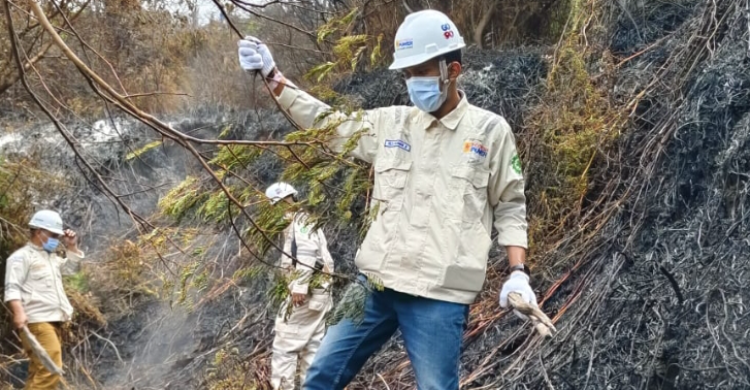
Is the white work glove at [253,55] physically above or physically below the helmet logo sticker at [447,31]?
above

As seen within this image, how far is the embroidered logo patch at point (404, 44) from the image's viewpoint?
345 centimetres

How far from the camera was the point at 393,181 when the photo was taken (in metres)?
3.47

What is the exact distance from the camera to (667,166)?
537cm

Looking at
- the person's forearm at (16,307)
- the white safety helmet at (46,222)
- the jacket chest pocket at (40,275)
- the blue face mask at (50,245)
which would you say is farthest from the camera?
the blue face mask at (50,245)

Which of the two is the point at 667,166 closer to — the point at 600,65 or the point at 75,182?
the point at 600,65

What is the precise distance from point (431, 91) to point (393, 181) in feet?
1.27

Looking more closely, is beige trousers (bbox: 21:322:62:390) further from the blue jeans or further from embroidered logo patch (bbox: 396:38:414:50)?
embroidered logo patch (bbox: 396:38:414:50)

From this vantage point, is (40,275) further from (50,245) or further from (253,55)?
(253,55)

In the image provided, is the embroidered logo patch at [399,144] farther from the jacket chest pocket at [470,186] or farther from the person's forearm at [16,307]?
the person's forearm at [16,307]

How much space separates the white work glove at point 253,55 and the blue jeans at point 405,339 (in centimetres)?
99

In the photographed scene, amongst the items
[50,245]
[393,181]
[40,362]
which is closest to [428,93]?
[393,181]

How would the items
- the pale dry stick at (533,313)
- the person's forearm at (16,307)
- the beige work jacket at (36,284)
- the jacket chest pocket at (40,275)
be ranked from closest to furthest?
the pale dry stick at (533,313)
the person's forearm at (16,307)
the beige work jacket at (36,284)
the jacket chest pocket at (40,275)

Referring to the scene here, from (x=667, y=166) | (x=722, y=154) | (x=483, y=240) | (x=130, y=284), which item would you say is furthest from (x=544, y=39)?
(x=483, y=240)

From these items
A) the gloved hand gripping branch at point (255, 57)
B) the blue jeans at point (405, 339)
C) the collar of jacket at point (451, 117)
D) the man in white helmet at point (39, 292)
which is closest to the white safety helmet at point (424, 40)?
the collar of jacket at point (451, 117)
